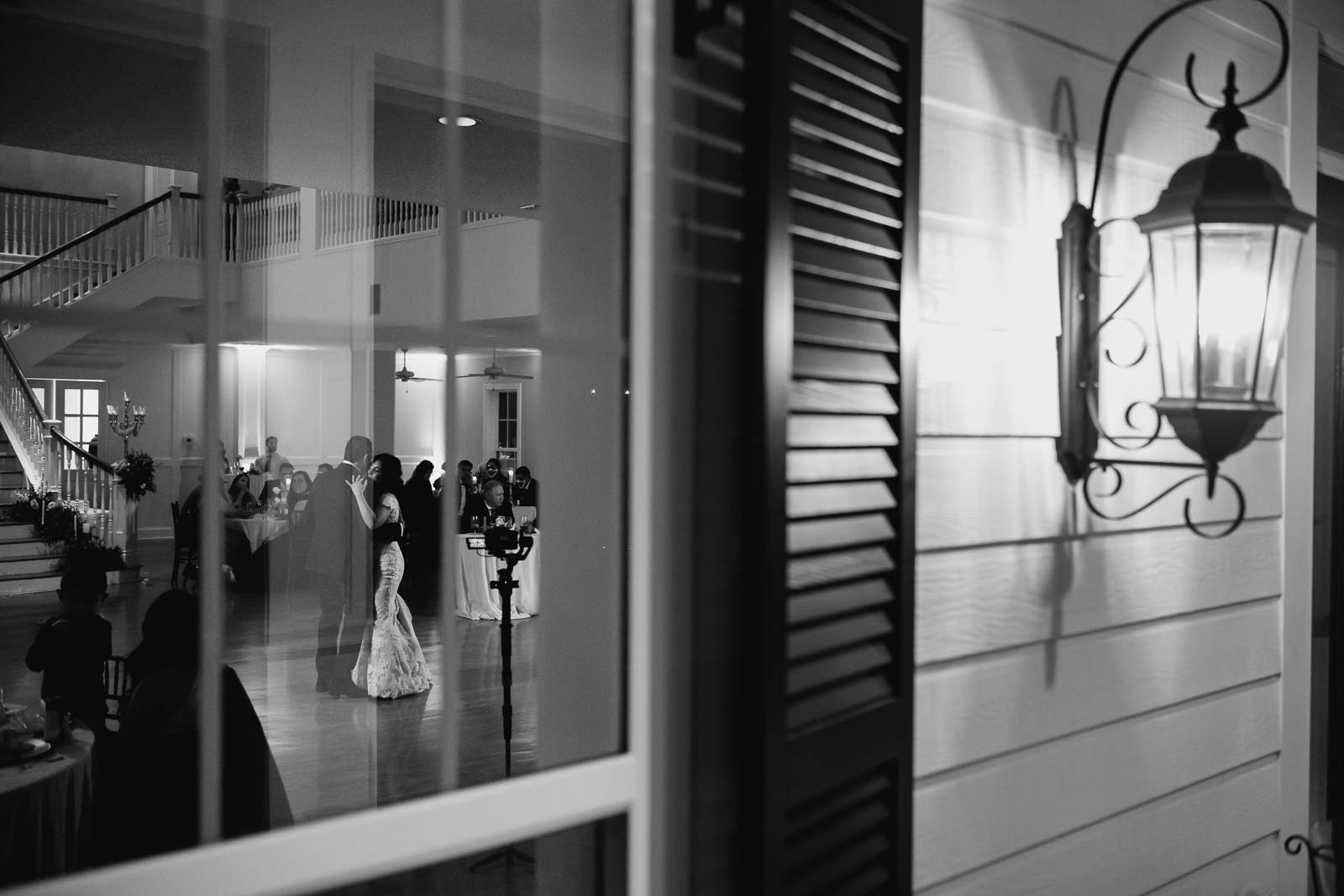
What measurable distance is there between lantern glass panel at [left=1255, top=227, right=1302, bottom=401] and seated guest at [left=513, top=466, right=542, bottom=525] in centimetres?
96

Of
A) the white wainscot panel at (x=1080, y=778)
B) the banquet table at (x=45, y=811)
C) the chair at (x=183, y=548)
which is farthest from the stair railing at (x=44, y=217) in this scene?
the white wainscot panel at (x=1080, y=778)

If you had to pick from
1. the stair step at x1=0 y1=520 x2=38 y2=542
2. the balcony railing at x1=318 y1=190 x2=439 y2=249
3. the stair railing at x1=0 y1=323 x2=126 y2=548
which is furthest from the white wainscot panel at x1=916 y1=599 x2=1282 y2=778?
the balcony railing at x1=318 y1=190 x2=439 y2=249

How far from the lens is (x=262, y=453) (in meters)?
5.41

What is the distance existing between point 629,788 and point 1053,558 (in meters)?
0.81

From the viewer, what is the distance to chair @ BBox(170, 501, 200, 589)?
2.92m

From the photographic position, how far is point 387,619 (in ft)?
18.0

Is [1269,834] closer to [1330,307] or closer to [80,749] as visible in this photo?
[1330,307]

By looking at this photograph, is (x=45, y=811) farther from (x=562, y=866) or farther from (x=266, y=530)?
(x=266, y=530)

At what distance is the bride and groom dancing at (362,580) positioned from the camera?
5.21 metres

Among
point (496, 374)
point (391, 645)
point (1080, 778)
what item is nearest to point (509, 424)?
point (496, 374)

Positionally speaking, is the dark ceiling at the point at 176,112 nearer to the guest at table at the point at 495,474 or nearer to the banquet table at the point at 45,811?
the guest at table at the point at 495,474

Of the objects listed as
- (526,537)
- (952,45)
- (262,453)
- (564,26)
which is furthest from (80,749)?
(262,453)

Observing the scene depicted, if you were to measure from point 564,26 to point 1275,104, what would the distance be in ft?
5.06

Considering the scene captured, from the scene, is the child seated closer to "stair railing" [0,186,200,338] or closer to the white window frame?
"stair railing" [0,186,200,338]
